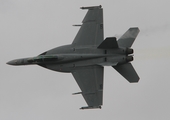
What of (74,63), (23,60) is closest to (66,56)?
(74,63)

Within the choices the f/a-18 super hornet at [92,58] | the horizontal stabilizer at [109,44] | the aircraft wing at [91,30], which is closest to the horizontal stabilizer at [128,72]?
the f/a-18 super hornet at [92,58]

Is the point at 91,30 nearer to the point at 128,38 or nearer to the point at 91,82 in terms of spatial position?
the point at 128,38

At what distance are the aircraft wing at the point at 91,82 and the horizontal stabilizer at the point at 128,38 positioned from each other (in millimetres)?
2870

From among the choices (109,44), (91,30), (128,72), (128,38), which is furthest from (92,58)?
(128,38)

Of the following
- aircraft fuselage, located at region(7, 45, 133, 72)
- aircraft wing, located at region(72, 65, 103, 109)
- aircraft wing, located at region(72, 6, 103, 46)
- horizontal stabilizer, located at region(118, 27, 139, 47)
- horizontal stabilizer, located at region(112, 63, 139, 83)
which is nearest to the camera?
aircraft wing, located at region(72, 65, 103, 109)

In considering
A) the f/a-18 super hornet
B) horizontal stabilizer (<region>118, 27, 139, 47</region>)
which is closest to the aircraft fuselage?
the f/a-18 super hornet

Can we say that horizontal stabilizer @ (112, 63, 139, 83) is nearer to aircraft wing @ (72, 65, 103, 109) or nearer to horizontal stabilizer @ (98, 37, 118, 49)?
aircraft wing @ (72, 65, 103, 109)

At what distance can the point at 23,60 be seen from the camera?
5075 cm

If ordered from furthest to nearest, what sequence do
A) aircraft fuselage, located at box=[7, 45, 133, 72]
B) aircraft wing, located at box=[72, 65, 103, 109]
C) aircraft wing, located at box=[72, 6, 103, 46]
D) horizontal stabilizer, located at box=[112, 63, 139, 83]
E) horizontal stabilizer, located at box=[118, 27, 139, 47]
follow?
aircraft wing, located at box=[72, 6, 103, 46]
horizontal stabilizer, located at box=[118, 27, 139, 47]
aircraft fuselage, located at box=[7, 45, 133, 72]
horizontal stabilizer, located at box=[112, 63, 139, 83]
aircraft wing, located at box=[72, 65, 103, 109]

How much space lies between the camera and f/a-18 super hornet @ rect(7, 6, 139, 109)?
4819 centimetres

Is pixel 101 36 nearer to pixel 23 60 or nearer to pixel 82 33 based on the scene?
pixel 82 33

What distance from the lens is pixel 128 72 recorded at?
4831 cm

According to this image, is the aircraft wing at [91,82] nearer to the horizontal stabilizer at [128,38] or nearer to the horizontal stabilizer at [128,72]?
the horizontal stabilizer at [128,72]

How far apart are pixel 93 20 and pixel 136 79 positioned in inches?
276
